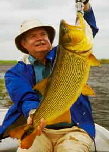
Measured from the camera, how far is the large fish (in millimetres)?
4008

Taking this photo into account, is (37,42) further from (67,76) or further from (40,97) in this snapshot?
(67,76)

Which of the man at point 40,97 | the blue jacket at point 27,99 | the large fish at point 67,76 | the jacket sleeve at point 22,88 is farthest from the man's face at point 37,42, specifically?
the large fish at point 67,76

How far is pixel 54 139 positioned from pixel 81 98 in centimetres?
68

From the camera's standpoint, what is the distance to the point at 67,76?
4125mm

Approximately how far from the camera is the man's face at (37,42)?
5.07 metres

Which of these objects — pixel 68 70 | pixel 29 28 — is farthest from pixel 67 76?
pixel 29 28

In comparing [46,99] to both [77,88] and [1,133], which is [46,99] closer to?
[77,88]

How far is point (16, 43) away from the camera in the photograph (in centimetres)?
546

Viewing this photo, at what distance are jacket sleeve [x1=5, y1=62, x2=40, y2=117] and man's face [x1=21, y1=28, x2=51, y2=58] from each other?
291 millimetres

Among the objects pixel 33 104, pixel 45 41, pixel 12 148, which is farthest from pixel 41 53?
pixel 12 148

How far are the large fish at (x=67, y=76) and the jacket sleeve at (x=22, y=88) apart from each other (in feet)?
1.80

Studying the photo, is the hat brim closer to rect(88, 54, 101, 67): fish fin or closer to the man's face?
the man's face

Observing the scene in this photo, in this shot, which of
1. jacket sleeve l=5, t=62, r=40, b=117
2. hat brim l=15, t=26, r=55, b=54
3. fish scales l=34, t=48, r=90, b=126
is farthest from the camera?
hat brim l=15, t=26, r=55, b=54

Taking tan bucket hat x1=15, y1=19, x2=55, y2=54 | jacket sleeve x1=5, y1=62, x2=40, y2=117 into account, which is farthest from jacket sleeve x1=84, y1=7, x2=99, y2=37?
jacket sleeve x1=5, y1=62, x2=40, y2=117
